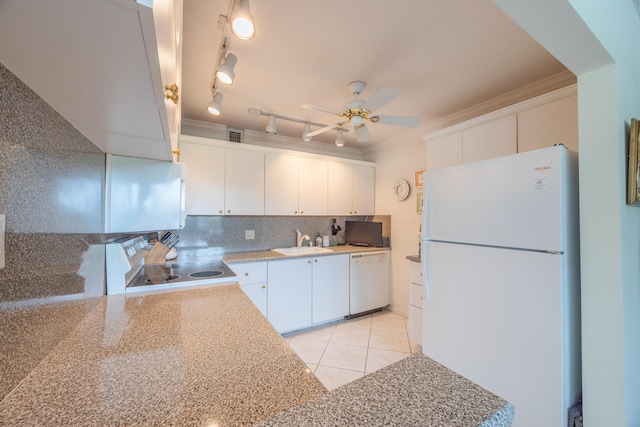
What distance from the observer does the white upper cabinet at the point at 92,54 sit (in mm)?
357

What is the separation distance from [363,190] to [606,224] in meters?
2.60

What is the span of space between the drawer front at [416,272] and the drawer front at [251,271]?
4.93 feet

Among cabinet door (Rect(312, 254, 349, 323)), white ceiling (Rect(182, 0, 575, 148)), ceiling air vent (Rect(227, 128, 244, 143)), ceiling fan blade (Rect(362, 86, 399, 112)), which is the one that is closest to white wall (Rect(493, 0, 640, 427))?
white ceiling (Rect(182, 0, 575, 148))

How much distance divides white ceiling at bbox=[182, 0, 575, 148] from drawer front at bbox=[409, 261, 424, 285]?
5.10 feet

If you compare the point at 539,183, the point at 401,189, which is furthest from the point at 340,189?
the point at 539,183

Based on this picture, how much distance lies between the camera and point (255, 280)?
2.60 metres

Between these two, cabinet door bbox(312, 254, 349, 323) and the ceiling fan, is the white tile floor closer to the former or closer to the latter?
cabinet door bbox(312, 254, 349, 323)

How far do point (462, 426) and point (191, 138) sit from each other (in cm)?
287

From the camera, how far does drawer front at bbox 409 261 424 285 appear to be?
8.07 feet

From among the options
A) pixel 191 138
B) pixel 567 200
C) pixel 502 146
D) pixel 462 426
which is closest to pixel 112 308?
pixel 462 426

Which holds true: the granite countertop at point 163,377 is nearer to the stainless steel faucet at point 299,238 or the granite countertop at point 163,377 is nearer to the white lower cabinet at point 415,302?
the white lower cabinet at point 415,302

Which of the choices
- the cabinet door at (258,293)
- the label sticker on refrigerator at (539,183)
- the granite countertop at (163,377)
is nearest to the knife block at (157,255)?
the cabinet door at (258,293)

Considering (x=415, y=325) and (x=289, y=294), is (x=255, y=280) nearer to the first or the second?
(x=289, y=294)

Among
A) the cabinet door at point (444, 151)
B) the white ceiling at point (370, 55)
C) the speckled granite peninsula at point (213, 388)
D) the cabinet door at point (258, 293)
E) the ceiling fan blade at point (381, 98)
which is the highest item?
the white ceiling at point (370, 55)
